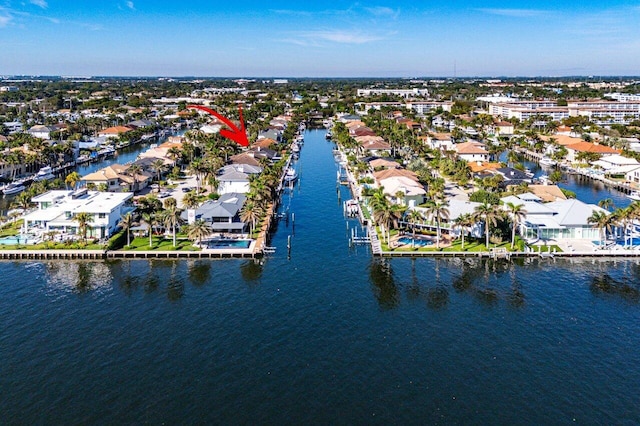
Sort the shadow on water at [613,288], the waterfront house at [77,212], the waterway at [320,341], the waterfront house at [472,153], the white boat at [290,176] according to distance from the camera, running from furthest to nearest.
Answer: the waterfront house at [472,153] → the white boat at [290,176] → the waterfront house at [77,212] → the shadow on water at [613,288] → the waterway at [320,341]

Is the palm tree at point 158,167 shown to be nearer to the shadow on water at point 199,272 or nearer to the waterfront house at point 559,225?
the shadow on water at point 199,272

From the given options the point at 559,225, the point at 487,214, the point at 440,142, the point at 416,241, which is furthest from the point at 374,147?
the point at 487,214

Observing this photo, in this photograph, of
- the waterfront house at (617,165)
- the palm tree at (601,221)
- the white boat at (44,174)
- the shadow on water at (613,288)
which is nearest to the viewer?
the shadow on water at (613,288)

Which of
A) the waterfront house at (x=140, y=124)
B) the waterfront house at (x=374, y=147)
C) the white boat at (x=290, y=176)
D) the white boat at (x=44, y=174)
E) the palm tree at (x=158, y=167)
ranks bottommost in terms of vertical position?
the white boat at (x=290, y=176)

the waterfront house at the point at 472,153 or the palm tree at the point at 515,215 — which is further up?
the waterfront house at the point at 472,153

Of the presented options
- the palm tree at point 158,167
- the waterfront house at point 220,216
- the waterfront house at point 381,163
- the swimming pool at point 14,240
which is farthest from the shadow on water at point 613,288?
the palm tree at point 158,167

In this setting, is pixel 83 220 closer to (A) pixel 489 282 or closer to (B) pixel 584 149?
(A) pixel 489 282
